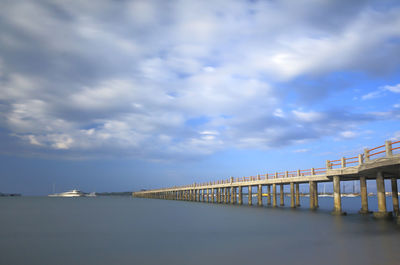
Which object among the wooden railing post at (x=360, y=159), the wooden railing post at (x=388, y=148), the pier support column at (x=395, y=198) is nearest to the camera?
the wooden railing post at (x=388, y=148)

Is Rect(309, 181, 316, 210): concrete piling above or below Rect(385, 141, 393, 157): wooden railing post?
below

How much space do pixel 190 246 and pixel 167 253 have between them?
2.11 meters

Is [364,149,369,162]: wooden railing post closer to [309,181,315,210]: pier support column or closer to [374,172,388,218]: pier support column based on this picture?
[374,172,388,218]: pier support column

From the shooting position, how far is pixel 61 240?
20.1 m

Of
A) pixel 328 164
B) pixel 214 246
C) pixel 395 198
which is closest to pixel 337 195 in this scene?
pixel 328 164

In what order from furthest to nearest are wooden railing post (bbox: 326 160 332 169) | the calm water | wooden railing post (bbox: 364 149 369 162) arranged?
1. wooden railing post (bbox: 326 160 332 169)
2. wooden railing post (bbox: 364 149 369 162)
3. the calm water

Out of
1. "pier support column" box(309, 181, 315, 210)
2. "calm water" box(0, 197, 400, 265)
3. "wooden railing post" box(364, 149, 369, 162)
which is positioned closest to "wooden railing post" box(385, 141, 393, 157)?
"wooden railing post" box(364, 149, 369, 162)

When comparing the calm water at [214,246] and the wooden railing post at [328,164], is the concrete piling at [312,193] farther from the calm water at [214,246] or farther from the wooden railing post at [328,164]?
the calm water at [214,246]

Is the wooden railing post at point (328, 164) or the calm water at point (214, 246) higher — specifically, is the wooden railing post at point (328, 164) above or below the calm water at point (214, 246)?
above

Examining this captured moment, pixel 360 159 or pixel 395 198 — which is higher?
pixel 360 159

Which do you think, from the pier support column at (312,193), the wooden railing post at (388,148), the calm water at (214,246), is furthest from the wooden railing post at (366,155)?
the pier support column at (312,193)

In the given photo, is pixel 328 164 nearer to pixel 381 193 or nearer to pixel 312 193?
pixel 312 193

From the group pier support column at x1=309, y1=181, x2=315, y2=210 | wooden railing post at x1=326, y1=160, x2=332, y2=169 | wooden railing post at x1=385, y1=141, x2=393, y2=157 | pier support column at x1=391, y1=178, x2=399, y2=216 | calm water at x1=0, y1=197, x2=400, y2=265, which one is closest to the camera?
calm water at x1=0, y1=197, x2=400, y2=265

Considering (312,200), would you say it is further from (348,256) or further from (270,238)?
(348,256)
